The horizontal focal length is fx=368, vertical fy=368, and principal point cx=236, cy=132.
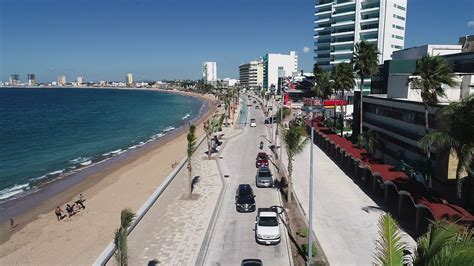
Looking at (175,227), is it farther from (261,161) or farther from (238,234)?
(261,161)

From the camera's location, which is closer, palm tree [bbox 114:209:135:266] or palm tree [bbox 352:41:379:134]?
palm tree [bbox 114:209:135:266]

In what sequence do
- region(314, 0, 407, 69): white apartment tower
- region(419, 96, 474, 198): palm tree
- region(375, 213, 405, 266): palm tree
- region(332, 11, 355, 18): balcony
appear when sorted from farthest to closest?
1. region(332, 11, 355, 18): balcony
2. region(314, 0, 407, 69): white apartment tower
3. region(419, 96, 474, 198): palm tree
4. region(375, 213, 405, 266): palm tree

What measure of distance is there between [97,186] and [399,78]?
35.7 meters

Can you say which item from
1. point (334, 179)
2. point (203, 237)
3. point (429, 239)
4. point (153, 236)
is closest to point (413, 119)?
point (334, 179)

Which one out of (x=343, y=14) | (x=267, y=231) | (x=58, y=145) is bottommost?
(x=58, y=145)

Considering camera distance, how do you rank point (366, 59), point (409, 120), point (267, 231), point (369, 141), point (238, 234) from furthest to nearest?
point (366, 59), point (369, 141), point (409, 120), point (238, 234), point (267, 231)

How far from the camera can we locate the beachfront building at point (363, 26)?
105 metres

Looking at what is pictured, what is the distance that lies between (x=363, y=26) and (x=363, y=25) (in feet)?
1.02

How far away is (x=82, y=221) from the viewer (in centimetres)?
3056

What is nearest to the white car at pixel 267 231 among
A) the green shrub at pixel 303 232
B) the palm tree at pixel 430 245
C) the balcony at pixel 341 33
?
the green shrub at pixel 303 232

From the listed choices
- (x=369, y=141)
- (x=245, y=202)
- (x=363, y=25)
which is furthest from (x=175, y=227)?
(x=363, y=25)

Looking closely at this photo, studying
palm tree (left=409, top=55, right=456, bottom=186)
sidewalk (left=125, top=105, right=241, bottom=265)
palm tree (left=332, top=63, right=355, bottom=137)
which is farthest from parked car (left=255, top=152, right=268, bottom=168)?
palm tree (left=409, top=55, right=456, bottom=186)

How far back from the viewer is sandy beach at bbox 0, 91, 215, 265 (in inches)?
966

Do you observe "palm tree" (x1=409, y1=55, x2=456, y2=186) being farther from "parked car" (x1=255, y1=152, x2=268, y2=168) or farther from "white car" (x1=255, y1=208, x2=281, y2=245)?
"parked car" (x1=255, y1=152, x2=268, y2=168)
